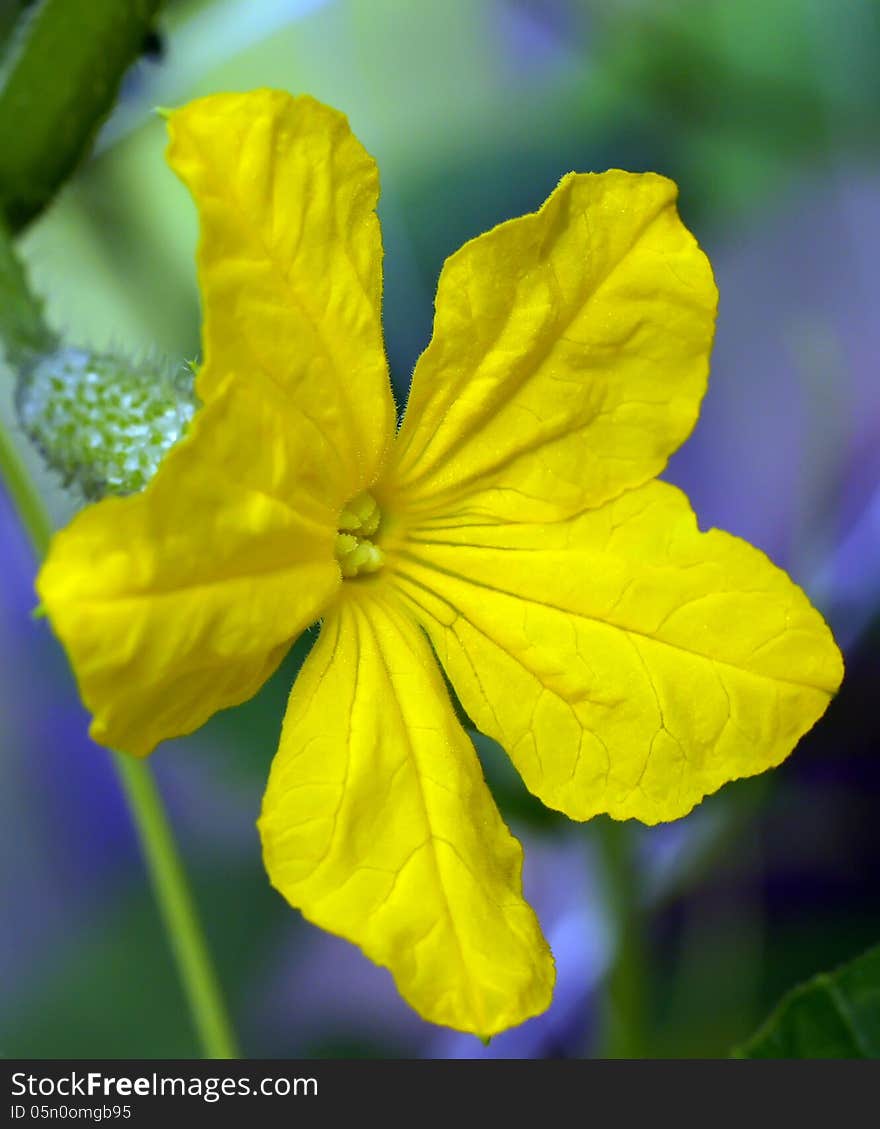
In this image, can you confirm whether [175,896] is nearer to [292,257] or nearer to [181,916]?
[181,916]

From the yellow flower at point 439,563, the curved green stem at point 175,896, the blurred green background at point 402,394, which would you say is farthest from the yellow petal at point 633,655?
the blurred green background at point 402,394

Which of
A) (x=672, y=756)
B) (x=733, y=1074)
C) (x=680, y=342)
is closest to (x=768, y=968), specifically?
(x=733, y=1074)

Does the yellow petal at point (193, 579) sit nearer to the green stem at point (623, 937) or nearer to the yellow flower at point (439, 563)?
the yellow flower at point (439, 563)

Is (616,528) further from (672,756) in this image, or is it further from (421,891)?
(421,891)

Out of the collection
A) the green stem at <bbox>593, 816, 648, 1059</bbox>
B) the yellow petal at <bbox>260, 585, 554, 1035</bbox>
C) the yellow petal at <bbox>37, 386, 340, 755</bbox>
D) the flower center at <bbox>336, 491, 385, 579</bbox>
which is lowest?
the green stem at <bbox>593, 816, 648, 1059</bbox>

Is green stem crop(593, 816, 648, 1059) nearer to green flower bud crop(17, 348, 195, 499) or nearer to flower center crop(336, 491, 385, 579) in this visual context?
flower center crop(336, 491, 385, 579)

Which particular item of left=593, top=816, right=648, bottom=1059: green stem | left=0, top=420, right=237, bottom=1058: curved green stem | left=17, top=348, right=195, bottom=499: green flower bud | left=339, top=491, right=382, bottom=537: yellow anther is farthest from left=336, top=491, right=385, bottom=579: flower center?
left=593, top=816, right=648, bottom=1059: green stem
